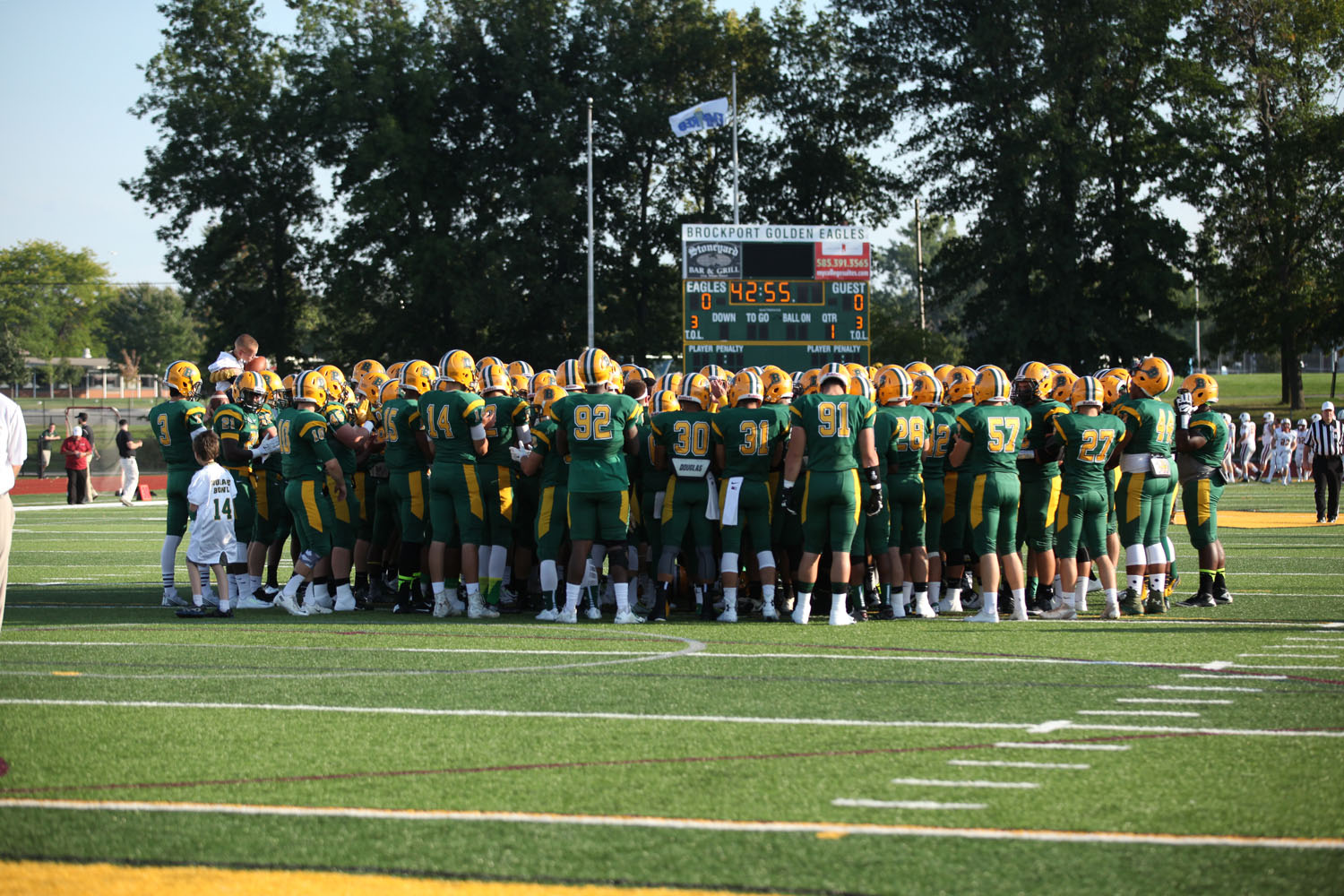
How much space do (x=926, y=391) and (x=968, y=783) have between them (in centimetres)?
641

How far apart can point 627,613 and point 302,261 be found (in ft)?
135

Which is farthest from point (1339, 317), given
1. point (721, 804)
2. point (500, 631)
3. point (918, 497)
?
point (721, 804)

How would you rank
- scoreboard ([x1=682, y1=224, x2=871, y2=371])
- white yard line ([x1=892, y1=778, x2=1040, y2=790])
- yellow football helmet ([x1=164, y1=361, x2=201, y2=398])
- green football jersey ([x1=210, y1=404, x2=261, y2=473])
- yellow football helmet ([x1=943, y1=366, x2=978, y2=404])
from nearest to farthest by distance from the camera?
1. white yard line ([x1=892, y1=778, x2=1040, y2=790])
2. green football jersey ([x1=210, y1=404, x2=261, y2=473])
3. yellow football helmet ([x1=943, y1=366, x2=978, y2=404])
4. yellow football helmet ([x1=164, y1=361, x2=201, y2=398])
5. scoreboard ([x1=682, y1=224, x2=871, y2=371])

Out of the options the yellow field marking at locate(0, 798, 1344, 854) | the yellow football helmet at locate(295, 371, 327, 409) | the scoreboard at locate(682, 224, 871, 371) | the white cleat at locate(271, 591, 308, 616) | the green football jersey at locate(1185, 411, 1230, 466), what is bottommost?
the white cleat at locate(271, 591, 308, 616)

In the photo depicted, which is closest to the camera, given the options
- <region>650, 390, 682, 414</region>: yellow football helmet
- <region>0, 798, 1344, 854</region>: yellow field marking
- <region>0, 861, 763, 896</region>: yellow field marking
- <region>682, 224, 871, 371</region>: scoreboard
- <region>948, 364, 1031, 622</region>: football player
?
<region>0, 861, 763, 896</region>: yellow field marking

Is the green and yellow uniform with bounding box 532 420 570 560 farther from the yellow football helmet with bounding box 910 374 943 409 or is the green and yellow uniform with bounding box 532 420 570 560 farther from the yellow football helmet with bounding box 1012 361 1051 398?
the yellow football helmet with bounding box 1012 361 1051 398

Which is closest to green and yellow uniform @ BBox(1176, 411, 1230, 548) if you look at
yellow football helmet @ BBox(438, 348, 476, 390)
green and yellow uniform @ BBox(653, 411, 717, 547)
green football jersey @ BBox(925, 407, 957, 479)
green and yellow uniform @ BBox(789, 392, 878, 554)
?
green football jersey @ BBox(925, 407, 957, 479)

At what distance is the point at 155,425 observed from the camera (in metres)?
11.8

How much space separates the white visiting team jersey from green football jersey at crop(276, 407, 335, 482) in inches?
26.7

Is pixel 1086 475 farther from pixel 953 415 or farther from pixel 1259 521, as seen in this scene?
pixel 1259 521

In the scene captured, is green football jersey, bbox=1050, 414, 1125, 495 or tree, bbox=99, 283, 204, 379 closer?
green football jersey, bbox=1050, 414, 1125, 495

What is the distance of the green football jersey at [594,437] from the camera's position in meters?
10.4

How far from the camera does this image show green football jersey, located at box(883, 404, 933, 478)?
1081 cm

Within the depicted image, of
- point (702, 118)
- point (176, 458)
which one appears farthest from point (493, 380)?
point (702, 118)
